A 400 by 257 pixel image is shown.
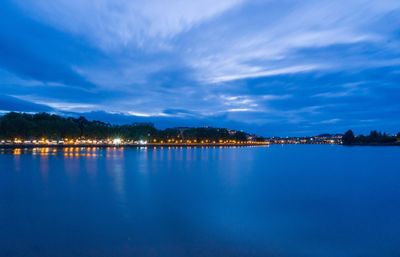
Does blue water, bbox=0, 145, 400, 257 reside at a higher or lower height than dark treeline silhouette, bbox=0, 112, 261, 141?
lower

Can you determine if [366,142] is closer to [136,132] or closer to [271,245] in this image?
[136,132]

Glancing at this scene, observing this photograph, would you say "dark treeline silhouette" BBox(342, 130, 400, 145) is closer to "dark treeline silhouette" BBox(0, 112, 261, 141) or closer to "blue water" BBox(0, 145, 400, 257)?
"dark treeline silhouette" BBox(0, 112, 261, 141)

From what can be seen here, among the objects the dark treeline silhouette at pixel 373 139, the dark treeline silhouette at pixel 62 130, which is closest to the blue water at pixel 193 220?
the dark treeline silhouette at pixel 62 130

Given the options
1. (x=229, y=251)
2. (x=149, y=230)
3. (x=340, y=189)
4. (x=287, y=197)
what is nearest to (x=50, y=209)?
(x=149, y=230)

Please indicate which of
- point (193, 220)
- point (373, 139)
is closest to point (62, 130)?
point (193, 220)

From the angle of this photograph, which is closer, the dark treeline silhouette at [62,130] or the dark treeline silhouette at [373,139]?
the dark treeline silhouette at [62,130]

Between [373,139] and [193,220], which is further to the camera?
[373,139]

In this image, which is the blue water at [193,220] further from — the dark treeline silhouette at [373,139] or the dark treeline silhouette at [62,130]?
the dark treeline silhouette at [373,139]

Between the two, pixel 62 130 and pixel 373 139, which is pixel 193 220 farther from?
pixel 373 139

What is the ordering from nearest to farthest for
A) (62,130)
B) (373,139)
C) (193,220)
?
(193,220) < (62,130) < (373,139)

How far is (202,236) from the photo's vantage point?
12727mm

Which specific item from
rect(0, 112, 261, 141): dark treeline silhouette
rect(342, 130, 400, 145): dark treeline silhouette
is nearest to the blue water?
rect(0, 112, 261, 141): dark treeline silhouette

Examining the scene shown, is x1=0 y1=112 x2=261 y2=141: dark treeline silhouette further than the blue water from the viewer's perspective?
Yes

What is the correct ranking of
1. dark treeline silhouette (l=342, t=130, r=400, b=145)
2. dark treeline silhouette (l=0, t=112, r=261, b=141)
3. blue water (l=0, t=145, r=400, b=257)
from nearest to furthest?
blue water (l=0, t=145, r=400, b=257) < dark treeline silhouette (l=0, t=112, r=261, b=141) < dark treeline silhouette (l=342, t=130, r=400, b=145)
